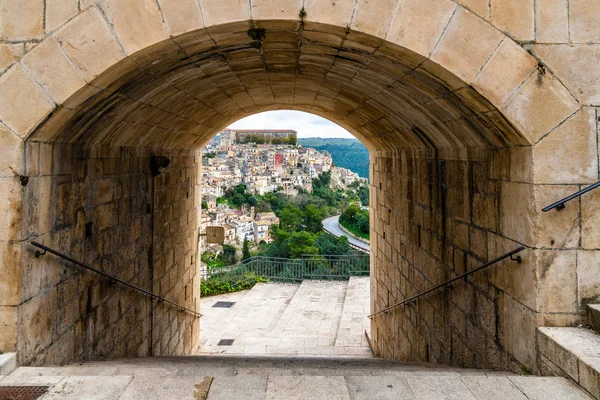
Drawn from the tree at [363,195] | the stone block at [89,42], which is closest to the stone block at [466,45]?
the stone block at [89,42]

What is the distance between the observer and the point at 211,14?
3008mm

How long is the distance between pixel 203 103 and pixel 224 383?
3791 mm

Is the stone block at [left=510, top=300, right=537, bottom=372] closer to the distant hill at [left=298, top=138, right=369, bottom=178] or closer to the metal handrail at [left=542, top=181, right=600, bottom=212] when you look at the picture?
the metal handrail at [left=542, top=181, right=600, bottom=212]

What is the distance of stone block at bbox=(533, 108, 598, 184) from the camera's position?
3053 mm

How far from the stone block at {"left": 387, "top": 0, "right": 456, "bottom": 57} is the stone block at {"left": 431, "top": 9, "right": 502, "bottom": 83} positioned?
6 cm

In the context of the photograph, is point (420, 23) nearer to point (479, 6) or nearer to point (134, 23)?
point (479, 6)

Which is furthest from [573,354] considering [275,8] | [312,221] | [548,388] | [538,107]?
[312,221]

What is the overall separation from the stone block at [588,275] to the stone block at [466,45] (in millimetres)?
1494

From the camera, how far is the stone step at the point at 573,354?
2551 mm

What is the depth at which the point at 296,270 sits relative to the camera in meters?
18.4

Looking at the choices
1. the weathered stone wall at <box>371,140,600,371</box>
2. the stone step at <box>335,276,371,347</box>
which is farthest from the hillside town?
the weathered stone wall at <box>371,140,600,371</box>

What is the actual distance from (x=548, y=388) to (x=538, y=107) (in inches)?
73.9

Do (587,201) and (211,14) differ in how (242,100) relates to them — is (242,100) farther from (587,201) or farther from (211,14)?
(587,201)

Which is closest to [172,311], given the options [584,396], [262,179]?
[584,396]
